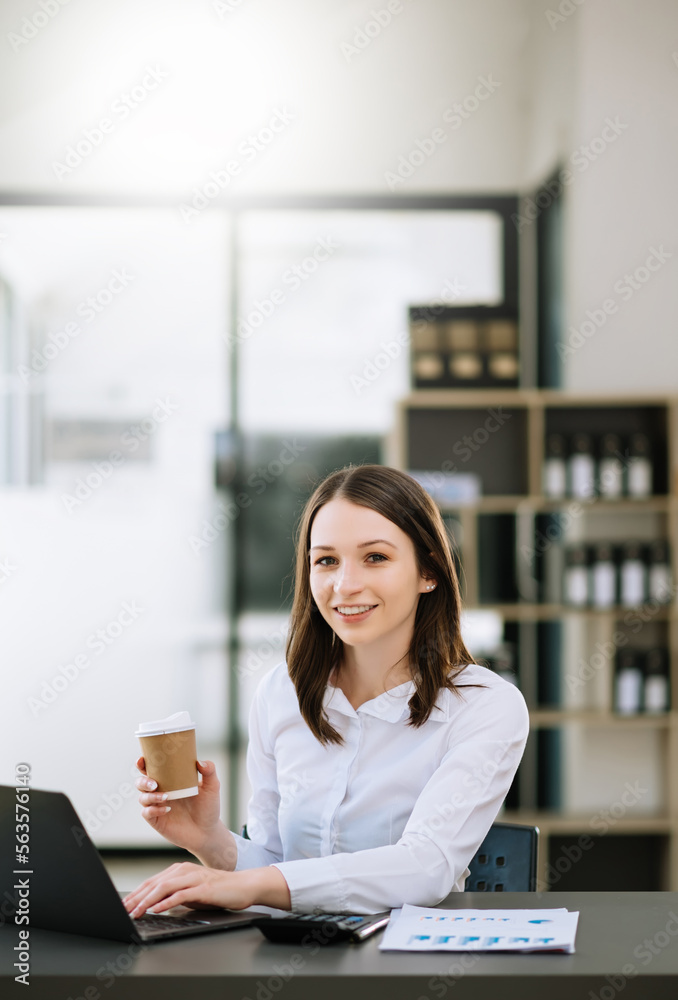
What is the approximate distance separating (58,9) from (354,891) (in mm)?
4209

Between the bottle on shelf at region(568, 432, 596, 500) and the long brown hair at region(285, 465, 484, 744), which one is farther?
the bottle on shelf at region(568, 432, 596, 500)

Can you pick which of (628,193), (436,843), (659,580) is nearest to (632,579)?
(659,580)

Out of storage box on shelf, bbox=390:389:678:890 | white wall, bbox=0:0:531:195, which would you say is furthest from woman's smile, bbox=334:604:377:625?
white wall, bbox=0:0:531:195

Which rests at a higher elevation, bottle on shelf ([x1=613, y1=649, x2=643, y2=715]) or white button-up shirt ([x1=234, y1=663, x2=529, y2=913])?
white button-up shirt ([x1=234, y1=663, x2=529, y2=913])

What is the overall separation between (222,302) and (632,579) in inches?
85.2

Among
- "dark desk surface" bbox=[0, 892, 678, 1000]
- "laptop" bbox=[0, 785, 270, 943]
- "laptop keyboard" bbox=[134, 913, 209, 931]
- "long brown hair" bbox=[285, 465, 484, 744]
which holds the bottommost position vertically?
"laptop keyboard" bbox=[134, 913, 209, 931]

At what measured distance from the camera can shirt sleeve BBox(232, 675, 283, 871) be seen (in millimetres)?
1762

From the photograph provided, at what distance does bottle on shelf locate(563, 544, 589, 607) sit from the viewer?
3742 millimetres

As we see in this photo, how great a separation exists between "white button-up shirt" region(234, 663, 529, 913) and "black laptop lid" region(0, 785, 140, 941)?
27 cm

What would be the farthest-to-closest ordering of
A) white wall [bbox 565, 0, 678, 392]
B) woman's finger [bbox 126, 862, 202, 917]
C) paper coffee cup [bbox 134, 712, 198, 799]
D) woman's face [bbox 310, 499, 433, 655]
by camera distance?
white wall [bbox 565, 0, 678, 392], woman's face [bbox 310, 499, 433, 655], paper coffee cup [bbox 134, 712, 198, 799], woman's finger [bbox 126, 862, 202, 917]

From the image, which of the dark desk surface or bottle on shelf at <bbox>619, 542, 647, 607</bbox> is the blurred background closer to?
bottle on shelf at <bbox>619, 542, 647, 607</bbox>

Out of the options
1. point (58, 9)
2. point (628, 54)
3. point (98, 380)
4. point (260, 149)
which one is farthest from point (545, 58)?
point (98, 380)

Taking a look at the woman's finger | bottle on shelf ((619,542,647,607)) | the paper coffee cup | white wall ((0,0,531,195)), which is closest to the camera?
the woman's finger

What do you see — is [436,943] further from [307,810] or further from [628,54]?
[628,54]
